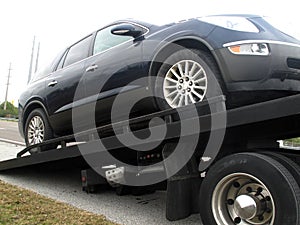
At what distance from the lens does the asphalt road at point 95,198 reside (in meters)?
3.64

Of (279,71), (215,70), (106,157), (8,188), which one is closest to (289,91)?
(279,71)

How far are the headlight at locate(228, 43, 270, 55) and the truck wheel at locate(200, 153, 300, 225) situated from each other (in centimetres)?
85

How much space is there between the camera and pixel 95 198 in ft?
14.6

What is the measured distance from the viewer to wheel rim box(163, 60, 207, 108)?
3213 mm

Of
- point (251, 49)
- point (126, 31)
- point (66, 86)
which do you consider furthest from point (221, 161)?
point (66, 86)

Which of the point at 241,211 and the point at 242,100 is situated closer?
the point at 241,211

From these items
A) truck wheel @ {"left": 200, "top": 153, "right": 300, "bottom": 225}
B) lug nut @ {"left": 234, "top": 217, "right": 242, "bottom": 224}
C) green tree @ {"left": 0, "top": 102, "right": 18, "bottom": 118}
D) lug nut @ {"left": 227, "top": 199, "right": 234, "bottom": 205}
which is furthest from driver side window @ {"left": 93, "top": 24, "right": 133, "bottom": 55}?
green tree @ {"left": 0, "top": 102, "right": 18, "bottom": 118}

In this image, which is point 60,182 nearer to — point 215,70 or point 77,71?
point 77,71

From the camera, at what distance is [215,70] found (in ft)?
10.2

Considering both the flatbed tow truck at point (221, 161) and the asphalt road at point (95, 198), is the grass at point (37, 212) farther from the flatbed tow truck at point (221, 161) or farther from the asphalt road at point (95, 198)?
the flatbed tow truck at point (221, 161)

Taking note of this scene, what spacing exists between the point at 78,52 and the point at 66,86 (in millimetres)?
536

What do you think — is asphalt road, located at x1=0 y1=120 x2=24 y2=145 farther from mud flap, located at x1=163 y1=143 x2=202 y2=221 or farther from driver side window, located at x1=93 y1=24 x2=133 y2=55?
mud flap, located at x1=163 y1=143 x2=202 y2=221

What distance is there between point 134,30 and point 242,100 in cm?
143

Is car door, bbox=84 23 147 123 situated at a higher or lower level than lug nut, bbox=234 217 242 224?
higher
